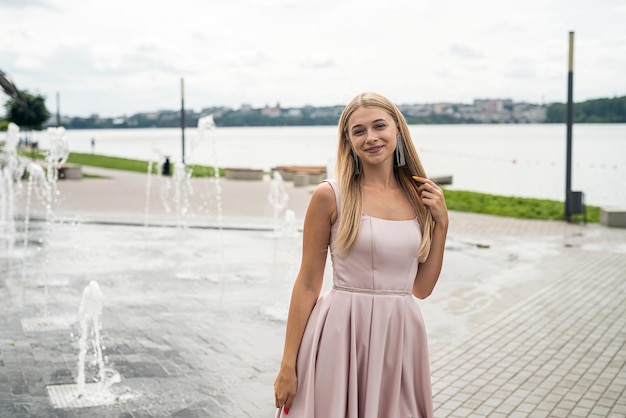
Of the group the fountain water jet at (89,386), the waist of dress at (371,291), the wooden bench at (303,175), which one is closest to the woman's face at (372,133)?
the waist of dress at (371,291)

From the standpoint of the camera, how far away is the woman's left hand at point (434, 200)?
3.07 meters

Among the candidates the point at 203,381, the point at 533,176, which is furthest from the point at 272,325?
the point at 533,176

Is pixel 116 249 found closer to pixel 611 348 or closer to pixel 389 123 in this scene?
pixel 611 348

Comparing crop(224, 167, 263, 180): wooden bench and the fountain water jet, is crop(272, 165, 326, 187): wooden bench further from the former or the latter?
the fountain water jet

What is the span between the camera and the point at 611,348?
7.46 metres

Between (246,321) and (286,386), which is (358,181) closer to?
(286,386)

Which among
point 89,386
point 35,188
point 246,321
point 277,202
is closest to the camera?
point 89,386

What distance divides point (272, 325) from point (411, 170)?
5.36m

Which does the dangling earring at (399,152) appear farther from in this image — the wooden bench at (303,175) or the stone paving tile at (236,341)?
the wooden bench at (303,175)

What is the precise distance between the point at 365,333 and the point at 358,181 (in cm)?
A: 58

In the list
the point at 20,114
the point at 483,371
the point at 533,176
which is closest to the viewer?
the point at 483,371

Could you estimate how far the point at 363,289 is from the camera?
9.91ft

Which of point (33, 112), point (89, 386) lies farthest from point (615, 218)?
point (33, 112)

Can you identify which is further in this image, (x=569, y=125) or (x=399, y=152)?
(x=569, y=125)
